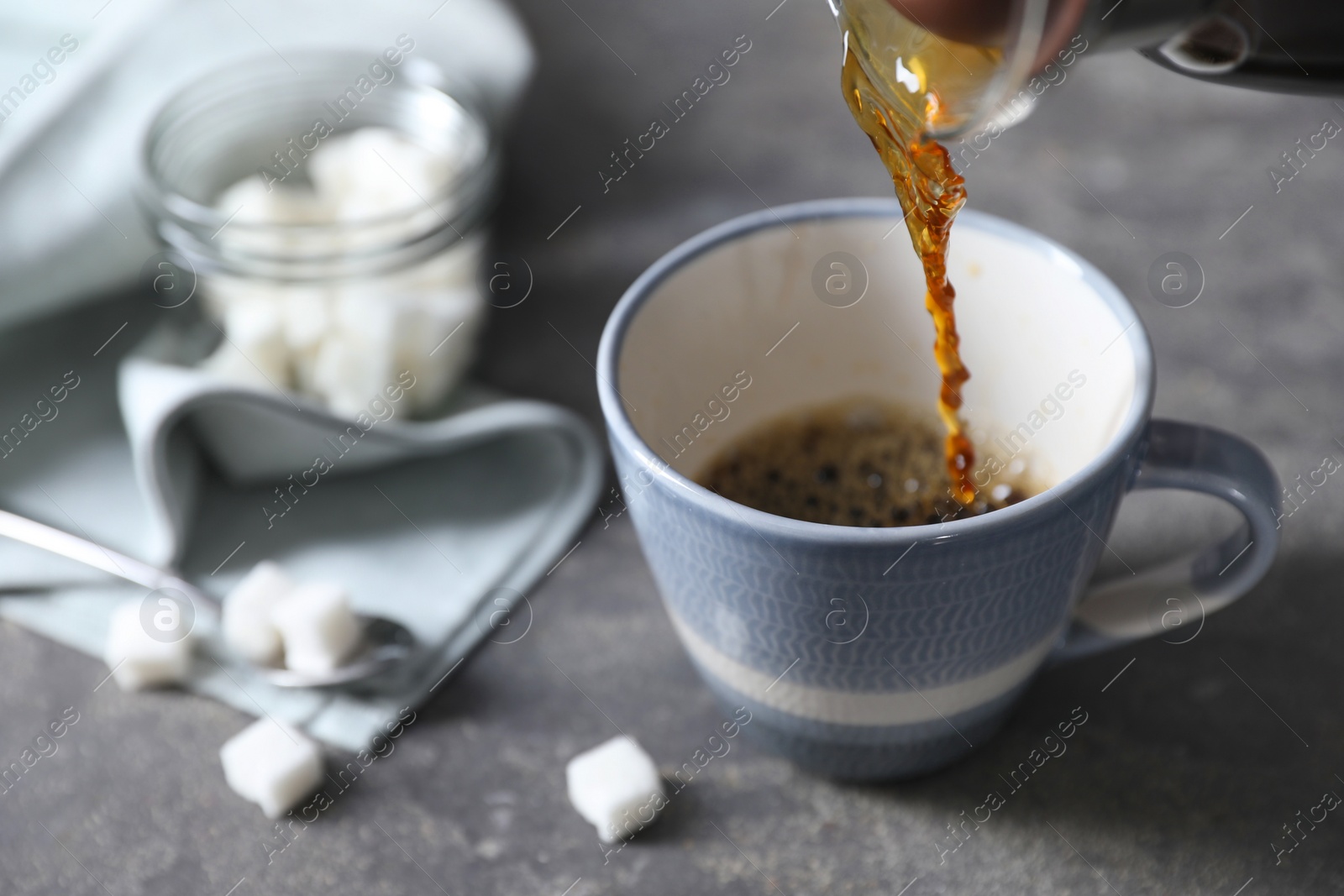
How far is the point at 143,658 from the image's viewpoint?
2.38 ft

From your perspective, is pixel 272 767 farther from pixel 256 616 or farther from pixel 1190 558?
pixel 1190 558

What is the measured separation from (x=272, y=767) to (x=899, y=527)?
0.38 metres

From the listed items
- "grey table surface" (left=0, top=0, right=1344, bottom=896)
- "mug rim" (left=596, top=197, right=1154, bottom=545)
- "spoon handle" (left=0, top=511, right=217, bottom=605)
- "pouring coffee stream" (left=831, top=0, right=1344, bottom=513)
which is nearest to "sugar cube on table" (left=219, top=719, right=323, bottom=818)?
"grey table surface" (left=0, top=0, right=1344, bottom=896)

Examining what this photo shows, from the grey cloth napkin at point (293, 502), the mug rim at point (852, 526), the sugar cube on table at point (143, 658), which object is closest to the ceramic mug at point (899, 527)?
the mug rim at point (852, 526)

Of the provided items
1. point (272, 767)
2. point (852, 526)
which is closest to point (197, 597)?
point (272, 767)

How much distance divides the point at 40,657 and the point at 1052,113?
40.0 inches

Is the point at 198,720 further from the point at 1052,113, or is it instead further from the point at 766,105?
the point at 1052,113

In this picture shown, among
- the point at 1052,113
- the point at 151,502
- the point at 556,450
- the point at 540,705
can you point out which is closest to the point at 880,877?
the point at 540,705

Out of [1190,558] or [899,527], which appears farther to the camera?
[1190,558]

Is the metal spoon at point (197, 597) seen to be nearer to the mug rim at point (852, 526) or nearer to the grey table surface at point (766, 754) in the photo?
the grey table surface at point (766, 754)

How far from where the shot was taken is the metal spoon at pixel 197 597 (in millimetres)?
721

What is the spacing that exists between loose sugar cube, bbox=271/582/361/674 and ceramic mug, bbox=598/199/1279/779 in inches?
8.2

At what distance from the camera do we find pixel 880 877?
625 mm

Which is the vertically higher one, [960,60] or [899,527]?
[960,60]
